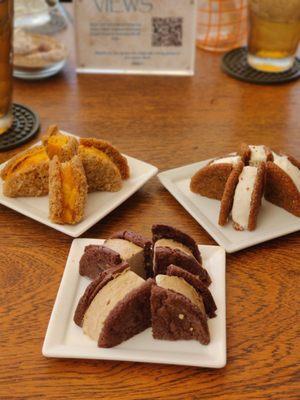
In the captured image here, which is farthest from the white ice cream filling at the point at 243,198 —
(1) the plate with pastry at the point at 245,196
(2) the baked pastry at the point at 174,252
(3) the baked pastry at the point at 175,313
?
(3) the baked pastry at the point at 175,313

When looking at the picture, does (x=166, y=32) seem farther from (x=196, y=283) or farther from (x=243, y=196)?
(x=196, y=283)

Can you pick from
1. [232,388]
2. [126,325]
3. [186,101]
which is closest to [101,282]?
[126,325]

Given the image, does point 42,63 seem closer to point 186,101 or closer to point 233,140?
point 186,101

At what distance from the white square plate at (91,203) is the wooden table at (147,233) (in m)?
0.02

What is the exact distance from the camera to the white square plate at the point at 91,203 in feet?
2.91

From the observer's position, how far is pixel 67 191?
0.91 m

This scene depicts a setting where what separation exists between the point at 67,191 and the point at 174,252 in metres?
0.24

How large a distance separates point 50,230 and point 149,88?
56 centimetres

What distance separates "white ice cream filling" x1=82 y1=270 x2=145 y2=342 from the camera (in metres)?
0.68

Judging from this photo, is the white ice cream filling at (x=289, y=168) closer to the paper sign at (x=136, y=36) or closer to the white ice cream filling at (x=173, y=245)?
the white ice cream filling at (x=173, y=245)

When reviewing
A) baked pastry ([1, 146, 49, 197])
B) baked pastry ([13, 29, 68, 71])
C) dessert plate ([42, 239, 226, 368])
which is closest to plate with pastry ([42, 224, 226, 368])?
dessert plate ([42, 239, 226, 368])

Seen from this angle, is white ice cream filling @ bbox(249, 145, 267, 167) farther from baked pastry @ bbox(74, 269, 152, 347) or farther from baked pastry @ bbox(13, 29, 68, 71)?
baked pastry @ bbox(13, 29, 68, 71)

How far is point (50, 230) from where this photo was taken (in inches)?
36.3

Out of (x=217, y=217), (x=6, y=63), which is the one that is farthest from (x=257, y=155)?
(x=6, y=63)
